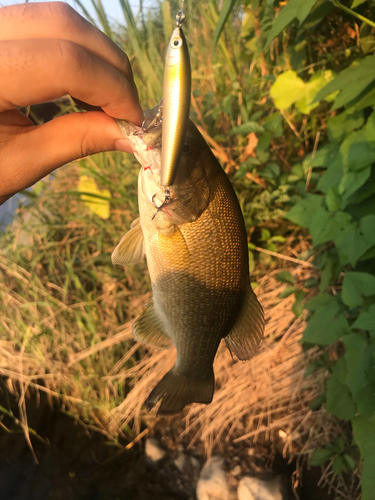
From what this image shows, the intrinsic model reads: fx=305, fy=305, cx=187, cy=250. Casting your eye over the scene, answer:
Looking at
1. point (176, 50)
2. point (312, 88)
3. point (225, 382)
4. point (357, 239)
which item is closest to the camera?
point (176, 50)

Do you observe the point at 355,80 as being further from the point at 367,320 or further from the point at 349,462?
the point at 349,462

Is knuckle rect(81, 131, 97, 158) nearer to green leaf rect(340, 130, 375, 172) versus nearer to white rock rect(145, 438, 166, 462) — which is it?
green leaf rect(340, 130, 375, 172)

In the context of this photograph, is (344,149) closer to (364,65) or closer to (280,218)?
(364,65)

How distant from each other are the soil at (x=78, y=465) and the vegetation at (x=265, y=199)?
255 millimetres

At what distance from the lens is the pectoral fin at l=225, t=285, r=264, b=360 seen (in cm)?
101

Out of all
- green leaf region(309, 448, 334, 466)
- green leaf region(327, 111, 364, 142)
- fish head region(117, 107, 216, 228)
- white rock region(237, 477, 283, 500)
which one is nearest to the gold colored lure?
fish head region(117, 107, 216, 228)

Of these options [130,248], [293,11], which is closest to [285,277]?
[130,248]

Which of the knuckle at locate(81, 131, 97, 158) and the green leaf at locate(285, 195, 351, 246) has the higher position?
the knuckle at locate(81, 131, 97, 158)

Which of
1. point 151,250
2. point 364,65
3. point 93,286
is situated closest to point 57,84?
point 151,250

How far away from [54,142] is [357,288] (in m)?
1.14

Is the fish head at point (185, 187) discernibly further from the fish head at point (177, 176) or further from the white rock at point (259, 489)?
the white rock at point (259, 489)

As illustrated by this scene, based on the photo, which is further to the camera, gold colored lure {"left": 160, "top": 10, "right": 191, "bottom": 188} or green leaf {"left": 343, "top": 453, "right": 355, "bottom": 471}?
green leaf {"left": 343, "top": 453, "right": 355, "bottom": 471}

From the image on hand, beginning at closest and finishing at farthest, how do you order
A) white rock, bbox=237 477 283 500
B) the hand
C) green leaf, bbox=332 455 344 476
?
the hand
green leaf, bbox=332 455 344 476
white rock, bbox=237 477 283 500

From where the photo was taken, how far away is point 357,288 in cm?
99
